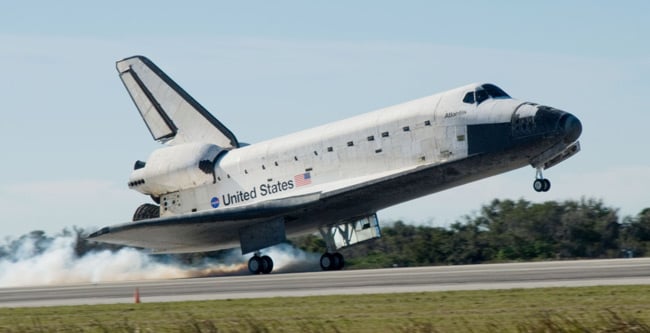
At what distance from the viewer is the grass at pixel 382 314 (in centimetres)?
1097

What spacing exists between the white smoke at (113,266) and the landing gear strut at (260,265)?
2.26 metres

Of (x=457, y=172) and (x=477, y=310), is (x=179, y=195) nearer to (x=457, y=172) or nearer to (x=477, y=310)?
(x=457, y=172)

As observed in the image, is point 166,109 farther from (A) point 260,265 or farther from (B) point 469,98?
(B) point 469,98

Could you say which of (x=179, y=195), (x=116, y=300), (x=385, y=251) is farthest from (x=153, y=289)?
(x=385, y=251)

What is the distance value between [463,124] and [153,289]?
780 centimetres

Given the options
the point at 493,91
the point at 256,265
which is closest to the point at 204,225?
the point at 256,265

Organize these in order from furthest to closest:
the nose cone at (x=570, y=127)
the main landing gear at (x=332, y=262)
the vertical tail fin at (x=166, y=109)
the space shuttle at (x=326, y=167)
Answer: the vertical tail fin at (x=166, y=109), the main landing gear at (x=332, y=262), the space shuttle at (x=326, y=167), the nose cone at (x=570, y=127)

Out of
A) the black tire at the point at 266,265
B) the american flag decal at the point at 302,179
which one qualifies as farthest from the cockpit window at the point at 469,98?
the black tire at the point at 266,265

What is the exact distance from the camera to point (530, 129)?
23188 mm

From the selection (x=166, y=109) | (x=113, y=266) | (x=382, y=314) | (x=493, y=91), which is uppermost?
(x=166, y=109)

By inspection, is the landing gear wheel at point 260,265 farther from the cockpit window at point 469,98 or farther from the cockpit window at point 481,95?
the cockpit window at point 481,95

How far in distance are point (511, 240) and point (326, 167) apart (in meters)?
10.5

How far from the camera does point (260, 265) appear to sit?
26.7 m

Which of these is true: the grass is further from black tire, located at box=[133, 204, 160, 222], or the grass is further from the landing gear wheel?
black tire, located at box=[133, 204, 160, 222]
